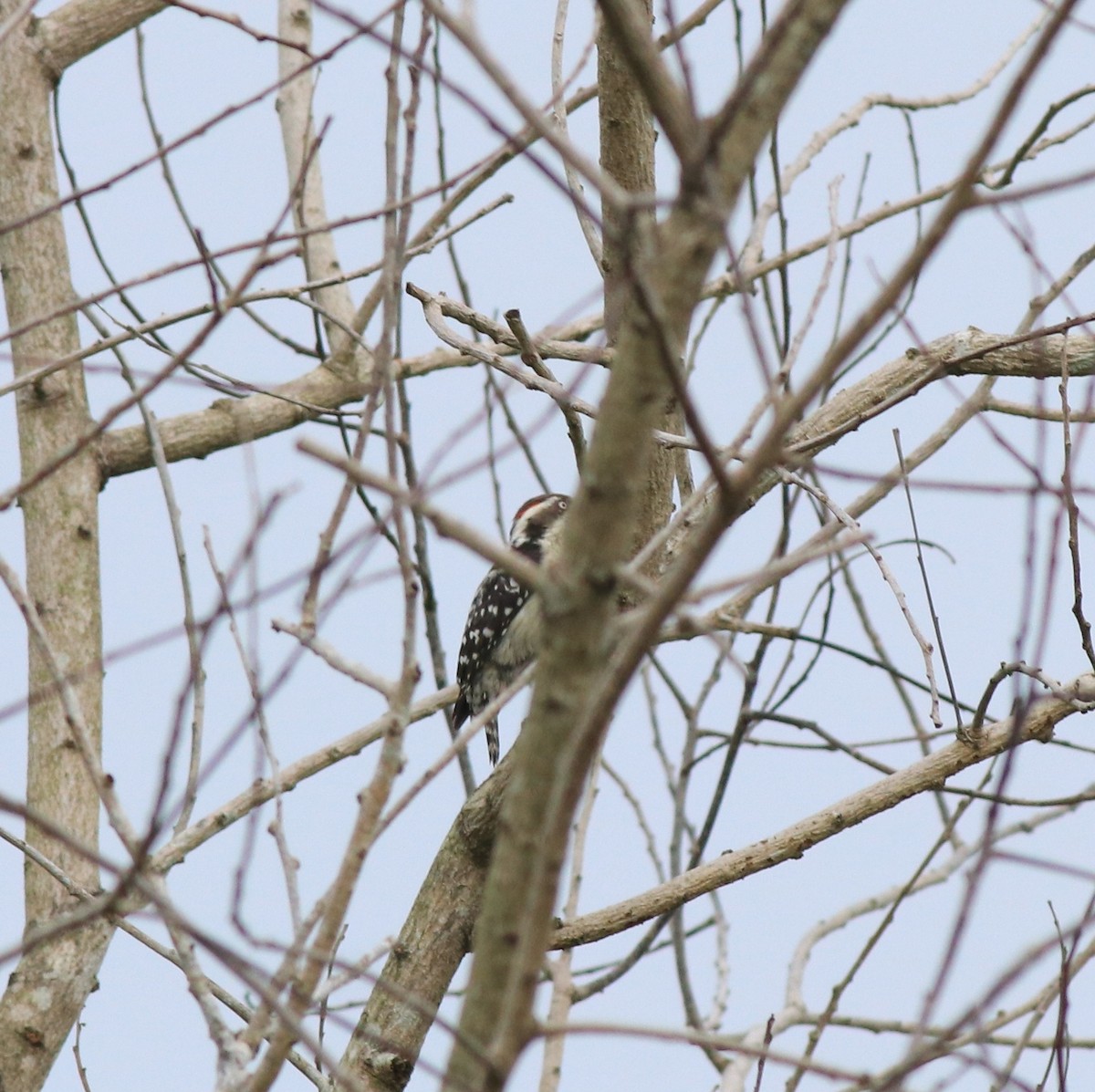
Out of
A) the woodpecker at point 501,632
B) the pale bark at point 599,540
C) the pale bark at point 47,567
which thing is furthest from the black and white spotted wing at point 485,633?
the pale bark at point 599,540

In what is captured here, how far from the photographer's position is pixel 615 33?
117 cm

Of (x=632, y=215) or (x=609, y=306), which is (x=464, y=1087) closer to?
(x=632, y=215)

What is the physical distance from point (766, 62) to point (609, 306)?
1.96 m

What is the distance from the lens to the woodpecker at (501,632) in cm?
626

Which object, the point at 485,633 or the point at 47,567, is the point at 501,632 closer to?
the point at 485,633

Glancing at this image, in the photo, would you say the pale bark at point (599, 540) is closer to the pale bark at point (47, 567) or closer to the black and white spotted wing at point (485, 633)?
the pale bark at point (47, 567)

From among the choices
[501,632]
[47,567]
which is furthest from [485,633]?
[47,567]

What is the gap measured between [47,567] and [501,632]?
2.52 metres

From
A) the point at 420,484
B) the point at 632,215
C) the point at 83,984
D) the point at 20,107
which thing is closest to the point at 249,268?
the point at 420,484

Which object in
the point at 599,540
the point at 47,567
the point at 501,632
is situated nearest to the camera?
the point at 599,540

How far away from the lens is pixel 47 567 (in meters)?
4.18

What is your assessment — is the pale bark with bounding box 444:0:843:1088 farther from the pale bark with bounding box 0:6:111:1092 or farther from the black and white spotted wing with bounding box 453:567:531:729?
the black and white spotted wing with bounding box 453:567:531:729

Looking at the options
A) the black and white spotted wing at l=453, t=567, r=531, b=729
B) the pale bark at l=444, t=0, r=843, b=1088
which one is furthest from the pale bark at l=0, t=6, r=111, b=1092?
the pale bark at l=444, t=0, r=843, b=1088

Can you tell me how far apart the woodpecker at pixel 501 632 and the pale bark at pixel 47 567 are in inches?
89.9
